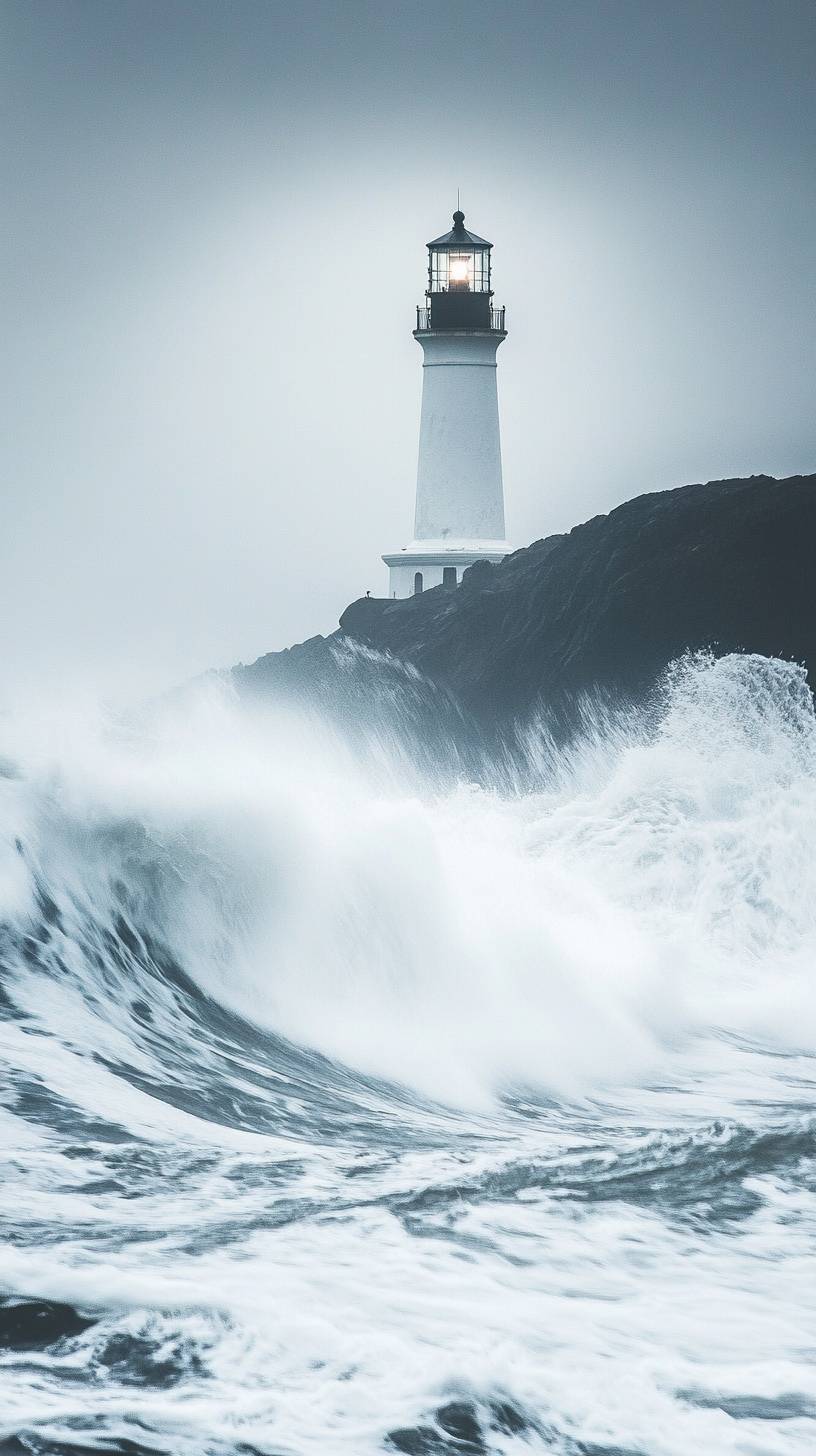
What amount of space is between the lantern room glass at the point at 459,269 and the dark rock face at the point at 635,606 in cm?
1094

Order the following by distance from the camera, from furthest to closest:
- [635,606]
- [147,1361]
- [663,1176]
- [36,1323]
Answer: [635,606] < [663,1176] < [36,1323] < [147,1361]

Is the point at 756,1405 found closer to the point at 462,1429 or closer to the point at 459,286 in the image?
the point at 462,1429

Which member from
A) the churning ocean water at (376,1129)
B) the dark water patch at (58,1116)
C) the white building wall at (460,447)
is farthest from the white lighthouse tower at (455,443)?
the dark water patch at (58,1116)

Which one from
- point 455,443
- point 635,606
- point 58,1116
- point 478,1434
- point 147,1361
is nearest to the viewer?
point 478,1434

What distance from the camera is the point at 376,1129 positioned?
7.07 meters

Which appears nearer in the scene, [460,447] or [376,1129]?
[376,1129]

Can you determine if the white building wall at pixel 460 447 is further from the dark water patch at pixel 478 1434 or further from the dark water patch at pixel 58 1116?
the dark water patch at pixel 478 1434

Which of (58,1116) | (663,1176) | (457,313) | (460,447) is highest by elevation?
(457,313)

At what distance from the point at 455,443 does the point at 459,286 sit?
3.72m

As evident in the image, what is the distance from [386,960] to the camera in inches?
411

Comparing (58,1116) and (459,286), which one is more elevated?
(459,286)

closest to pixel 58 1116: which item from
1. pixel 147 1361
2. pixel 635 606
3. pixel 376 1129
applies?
pixel 376 1129

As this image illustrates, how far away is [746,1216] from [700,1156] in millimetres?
871

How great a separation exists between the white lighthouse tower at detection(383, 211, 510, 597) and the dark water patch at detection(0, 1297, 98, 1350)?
33.5m
